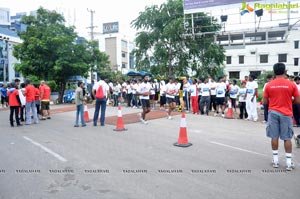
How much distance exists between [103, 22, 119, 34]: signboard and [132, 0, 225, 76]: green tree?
52.7 meters

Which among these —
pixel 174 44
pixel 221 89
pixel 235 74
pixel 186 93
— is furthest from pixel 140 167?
pixel 235 74

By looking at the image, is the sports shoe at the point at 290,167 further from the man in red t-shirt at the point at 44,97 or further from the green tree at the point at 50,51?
the green tree at the point at 50,51

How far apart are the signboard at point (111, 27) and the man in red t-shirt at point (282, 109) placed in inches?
2734

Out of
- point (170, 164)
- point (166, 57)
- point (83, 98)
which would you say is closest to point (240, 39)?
point (166, 57)

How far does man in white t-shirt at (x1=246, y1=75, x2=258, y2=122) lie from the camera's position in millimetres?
11398

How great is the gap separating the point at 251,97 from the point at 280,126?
630 cm

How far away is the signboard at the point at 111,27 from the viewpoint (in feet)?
237

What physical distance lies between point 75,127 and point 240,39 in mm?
58825

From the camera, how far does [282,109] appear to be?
530cm

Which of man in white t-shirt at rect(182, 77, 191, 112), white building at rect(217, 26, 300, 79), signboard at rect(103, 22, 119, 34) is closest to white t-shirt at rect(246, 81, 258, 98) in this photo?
man in white t-shirt at rect(182, 77, 191, 112)

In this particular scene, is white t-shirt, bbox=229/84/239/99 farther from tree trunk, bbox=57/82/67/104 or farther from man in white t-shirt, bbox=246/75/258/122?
tree trunk, bbox=57/82/67/104

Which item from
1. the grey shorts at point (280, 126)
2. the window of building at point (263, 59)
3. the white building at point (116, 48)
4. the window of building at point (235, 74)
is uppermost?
the white building at point (116, 48)

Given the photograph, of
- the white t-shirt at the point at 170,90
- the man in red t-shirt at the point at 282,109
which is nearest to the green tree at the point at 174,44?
the white t-shirt at the point at 170,90

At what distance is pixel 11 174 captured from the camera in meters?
5.23
